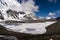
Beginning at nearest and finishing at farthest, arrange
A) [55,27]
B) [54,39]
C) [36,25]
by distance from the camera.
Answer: [55,27]
[54,39]
[36,25]

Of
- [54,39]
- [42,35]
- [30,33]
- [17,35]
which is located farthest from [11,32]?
[54,39]

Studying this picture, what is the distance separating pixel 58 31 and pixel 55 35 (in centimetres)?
13

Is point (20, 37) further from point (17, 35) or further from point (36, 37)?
point (36, 37)

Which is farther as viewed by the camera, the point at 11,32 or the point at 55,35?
the point at 11,32

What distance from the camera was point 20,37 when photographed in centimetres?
344

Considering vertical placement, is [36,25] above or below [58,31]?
above

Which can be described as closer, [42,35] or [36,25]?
[42,35]

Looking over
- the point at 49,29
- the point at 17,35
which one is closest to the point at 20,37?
the point at 17,35

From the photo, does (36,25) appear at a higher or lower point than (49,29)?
higher

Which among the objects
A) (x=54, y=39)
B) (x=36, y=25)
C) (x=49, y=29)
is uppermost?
(x=36, y=25)

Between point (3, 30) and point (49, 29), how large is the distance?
1108 millimetres

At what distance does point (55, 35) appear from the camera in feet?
10.7

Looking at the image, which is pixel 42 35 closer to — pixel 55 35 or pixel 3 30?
pixel 55 35

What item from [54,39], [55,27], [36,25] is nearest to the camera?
[55,27]
